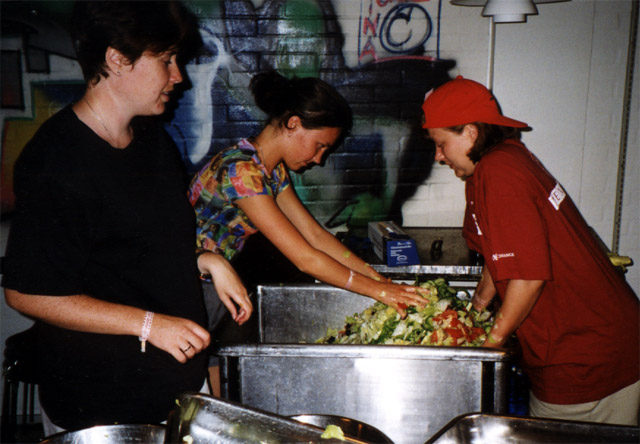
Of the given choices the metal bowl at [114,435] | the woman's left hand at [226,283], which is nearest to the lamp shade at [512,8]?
the woman's left hand at [226,283]

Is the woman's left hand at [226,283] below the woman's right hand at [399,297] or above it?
above

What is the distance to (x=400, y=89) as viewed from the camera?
3.94m

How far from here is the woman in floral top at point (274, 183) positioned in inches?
89.4

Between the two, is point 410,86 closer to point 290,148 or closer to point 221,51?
point 221,51

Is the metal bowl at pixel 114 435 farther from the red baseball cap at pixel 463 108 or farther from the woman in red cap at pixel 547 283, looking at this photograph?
the red baseball cap at pixel 463 108

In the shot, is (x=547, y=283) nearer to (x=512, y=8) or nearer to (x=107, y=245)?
(x=107, y=245)

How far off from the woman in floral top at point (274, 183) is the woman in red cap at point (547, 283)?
1.55ft

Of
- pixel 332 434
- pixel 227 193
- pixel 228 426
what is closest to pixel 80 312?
pixel 228 426

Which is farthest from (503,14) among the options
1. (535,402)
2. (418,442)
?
(418,442)

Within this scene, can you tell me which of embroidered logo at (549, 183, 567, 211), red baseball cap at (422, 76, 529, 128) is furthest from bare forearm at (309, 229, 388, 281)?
embroidered logo at (549, 183, 567, 211)

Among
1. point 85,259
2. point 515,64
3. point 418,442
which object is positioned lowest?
point 418,442

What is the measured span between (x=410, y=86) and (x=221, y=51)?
137 centimetres

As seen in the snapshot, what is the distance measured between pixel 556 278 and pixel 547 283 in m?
0.03

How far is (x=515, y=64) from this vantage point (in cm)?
389
